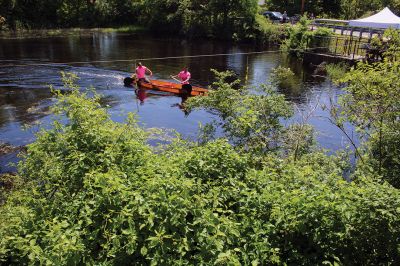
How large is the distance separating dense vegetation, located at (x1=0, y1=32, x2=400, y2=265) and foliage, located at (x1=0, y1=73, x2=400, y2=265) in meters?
0.02

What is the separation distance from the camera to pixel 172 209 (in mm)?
5062

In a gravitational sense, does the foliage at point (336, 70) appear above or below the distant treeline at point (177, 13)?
below

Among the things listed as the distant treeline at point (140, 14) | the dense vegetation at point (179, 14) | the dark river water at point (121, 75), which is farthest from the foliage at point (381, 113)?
the distant treeline at point (140, 14)

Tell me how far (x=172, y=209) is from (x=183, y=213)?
0.55ft

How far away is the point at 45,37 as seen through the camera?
148 feet

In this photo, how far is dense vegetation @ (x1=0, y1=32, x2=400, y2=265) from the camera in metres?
5.03

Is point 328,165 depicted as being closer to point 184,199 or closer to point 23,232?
point 184,199

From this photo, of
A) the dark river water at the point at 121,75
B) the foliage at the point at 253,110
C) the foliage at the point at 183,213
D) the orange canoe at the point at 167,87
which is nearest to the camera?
the foliage at the point at 183,213

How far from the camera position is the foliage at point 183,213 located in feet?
16.4

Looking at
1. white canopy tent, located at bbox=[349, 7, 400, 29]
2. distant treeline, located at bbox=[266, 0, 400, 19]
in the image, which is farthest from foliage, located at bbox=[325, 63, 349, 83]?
distant treeline, located at bbox=[266, 0, 400, 19]

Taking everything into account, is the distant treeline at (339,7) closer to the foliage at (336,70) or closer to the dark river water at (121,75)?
the dark river water at (121,75)

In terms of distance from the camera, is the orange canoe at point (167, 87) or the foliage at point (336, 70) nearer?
the orange canoe at point (167, 87)

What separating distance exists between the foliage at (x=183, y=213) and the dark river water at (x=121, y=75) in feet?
8.91

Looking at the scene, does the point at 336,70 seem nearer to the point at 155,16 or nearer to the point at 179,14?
the point at 179,14
